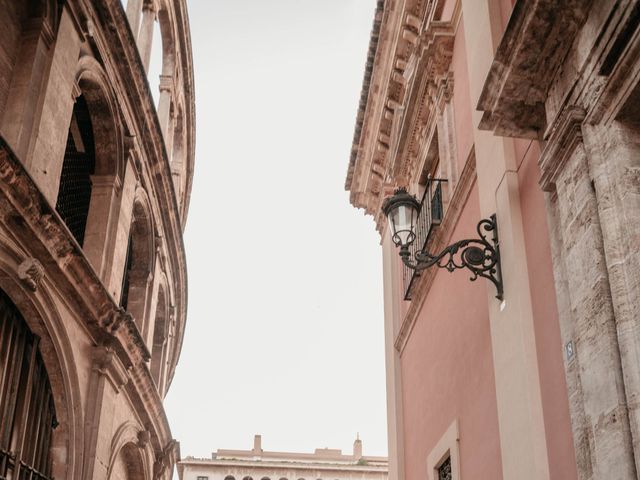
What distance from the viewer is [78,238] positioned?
13758mm

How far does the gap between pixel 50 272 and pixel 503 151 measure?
5618 mm

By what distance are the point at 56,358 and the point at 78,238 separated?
3.22 metres

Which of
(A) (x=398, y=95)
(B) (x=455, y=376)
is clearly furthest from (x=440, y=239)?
(A) (x=398, y=95)

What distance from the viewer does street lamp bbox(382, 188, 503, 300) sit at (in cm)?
691

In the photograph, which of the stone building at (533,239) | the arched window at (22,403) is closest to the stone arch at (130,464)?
the arched window at (22,403)

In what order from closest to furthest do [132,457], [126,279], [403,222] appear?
[403,222], [132,457], [126,279]

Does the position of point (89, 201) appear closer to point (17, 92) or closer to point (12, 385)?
point (17, 92)

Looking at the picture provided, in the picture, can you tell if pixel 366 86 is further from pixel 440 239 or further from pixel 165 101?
pixel 165 101

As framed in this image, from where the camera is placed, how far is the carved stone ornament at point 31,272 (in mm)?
9438

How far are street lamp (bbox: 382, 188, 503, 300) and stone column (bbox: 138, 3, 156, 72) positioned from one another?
33.0 feet

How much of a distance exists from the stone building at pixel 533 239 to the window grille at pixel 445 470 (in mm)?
32

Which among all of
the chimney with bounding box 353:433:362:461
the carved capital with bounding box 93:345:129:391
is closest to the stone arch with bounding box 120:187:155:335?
the carved capital with bounding box 93:345:129:391

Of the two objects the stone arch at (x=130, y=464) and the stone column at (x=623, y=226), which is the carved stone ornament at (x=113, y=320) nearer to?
the stone arch at (x=130, y=464)

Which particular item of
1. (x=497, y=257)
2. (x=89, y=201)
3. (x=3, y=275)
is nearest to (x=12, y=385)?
(x=3, y=275)
